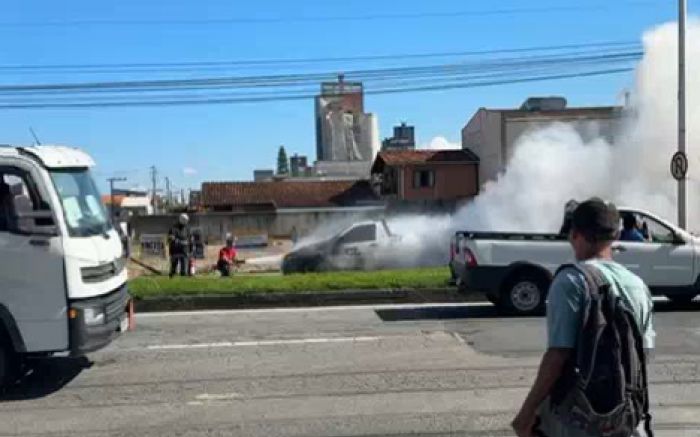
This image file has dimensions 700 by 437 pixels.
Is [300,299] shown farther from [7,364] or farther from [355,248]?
[355,248]

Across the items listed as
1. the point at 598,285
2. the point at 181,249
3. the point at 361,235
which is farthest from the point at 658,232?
the point at 181,249

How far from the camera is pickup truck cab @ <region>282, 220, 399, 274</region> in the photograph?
23.4 metres

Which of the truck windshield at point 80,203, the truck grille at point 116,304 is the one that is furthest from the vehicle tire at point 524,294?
the truck windshield at point 80,203

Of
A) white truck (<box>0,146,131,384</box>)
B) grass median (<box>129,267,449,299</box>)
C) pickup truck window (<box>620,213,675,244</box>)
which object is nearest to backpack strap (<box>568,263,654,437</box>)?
white truck (<box>0,146,131,384</box>)

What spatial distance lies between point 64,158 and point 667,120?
27.2 m

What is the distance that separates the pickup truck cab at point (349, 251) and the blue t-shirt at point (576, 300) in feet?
65.4

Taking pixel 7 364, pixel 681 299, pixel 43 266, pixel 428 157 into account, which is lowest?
pixel 681 299

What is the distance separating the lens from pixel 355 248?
23484 millimetres

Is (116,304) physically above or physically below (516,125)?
below

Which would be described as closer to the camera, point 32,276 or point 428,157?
point 32,276

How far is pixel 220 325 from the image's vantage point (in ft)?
40.4

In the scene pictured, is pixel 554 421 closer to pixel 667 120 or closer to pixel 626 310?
pixel 626 310

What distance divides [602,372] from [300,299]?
11.7m

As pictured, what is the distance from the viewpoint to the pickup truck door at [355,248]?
23.4 metres
